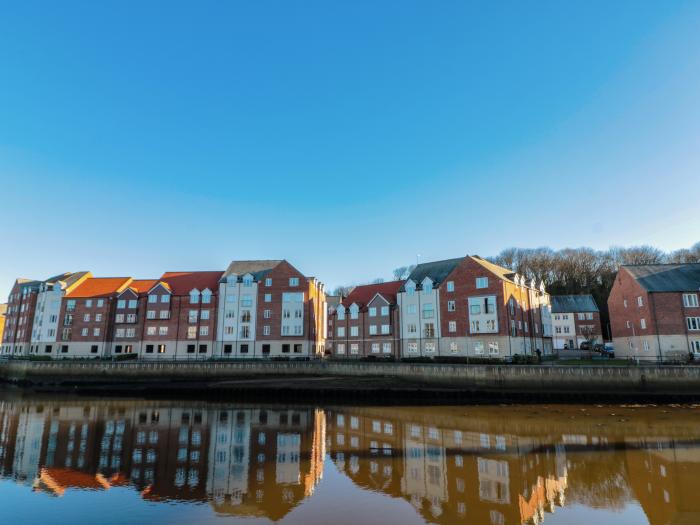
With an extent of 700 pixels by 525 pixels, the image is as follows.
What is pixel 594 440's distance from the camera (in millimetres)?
21469

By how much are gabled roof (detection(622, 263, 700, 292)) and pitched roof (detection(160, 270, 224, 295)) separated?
5602 cm

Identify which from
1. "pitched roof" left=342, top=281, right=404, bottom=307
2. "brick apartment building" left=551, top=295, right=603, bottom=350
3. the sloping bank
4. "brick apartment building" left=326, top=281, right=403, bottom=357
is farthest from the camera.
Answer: "brick apartment building" left=551, top=295, right=603, bottom=350

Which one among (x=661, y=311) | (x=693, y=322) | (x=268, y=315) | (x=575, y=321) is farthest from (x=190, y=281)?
(x=575, y=321)

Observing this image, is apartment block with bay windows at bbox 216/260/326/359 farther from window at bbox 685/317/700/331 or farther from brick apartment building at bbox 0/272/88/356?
window at bbox 685/317/700/331

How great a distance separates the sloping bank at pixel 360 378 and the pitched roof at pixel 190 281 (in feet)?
57.5

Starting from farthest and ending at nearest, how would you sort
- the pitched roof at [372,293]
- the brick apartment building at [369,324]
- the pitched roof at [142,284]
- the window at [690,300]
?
1. the pitched roof at [142,284]
2. the pitched roof at [372,293]
3. the brick apartment building at [369,324]
4. the window at [690,300]

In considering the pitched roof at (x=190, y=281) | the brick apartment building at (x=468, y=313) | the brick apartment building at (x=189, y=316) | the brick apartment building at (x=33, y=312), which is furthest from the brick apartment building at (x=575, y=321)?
the brick apartment building at (x=33, y=312)

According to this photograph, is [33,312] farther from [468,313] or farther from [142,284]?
[468,313]

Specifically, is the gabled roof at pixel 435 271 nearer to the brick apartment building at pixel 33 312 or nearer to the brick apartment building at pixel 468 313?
the brick apartment building at pixel 468 313

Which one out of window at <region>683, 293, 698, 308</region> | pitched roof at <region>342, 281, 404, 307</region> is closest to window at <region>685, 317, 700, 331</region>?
window at <region>683, 293, 698, 308</region>

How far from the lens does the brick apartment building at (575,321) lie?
7731cm

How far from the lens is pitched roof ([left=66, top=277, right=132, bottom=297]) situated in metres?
67.7

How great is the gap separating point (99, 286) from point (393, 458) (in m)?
66.7

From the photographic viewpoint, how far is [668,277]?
155 feet
